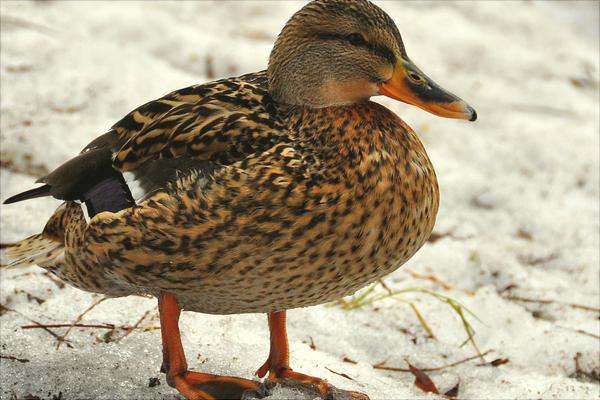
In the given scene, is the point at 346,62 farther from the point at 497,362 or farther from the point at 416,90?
the point at 497,362

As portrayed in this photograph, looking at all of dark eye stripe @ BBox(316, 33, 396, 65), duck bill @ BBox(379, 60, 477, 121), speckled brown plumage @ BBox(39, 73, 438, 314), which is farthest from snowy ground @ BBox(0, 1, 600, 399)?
dark eye stripe @ BBox(316, 33, 396, 65)

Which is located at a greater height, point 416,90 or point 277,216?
point 416,90

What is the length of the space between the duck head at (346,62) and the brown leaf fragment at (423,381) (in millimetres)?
1218

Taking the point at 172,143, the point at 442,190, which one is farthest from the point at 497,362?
the point at 172,143

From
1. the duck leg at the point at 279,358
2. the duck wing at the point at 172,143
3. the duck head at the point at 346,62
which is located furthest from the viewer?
the duck leg at the point at 279,358

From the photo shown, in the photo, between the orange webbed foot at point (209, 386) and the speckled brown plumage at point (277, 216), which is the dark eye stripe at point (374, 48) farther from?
the orange webbed foot at point (209, 386)

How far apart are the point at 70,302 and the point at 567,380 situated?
2.08 metres

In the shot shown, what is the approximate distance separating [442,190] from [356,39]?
7.77 ft

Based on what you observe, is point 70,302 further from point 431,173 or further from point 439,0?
point 439,0

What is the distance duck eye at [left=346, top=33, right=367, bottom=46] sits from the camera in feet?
9.47

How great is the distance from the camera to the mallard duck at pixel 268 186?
2.67 metres

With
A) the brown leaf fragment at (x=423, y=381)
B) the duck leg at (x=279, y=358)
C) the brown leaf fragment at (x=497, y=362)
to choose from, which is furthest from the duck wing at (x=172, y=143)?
the brown leaf fragment at (x=497, y=362)

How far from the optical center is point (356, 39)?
9.49 feet

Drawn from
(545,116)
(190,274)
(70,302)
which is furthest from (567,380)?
(545,116)
